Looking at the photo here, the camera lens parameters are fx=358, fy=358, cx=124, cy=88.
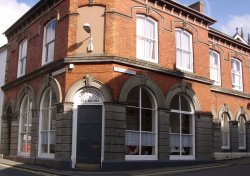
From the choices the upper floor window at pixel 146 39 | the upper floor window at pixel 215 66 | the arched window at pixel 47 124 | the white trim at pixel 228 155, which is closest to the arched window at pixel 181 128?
the upper floor window at pixel 146 39

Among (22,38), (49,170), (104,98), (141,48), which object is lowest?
(49,170)

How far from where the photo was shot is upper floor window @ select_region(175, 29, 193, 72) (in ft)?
65.8

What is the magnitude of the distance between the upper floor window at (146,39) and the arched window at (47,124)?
5.03m

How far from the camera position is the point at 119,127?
16.1m

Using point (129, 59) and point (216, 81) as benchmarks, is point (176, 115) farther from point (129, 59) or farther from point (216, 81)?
point (216, 81)

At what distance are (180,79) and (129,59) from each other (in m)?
3.86

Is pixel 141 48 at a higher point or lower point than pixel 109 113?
higher

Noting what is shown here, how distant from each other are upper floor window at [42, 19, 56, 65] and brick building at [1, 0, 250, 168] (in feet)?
0.18

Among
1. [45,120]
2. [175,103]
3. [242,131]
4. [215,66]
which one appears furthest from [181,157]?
[242,131]

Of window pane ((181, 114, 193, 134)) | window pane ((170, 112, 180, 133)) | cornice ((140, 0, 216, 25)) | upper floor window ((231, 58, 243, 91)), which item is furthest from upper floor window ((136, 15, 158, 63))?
upper floor window ((231, 58, 243, 91))

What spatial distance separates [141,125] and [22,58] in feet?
31.6

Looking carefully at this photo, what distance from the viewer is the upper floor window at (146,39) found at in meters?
18.2

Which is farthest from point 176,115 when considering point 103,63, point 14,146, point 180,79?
point 14,146

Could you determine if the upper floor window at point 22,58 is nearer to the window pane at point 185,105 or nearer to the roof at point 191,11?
the roof at point 191,11
